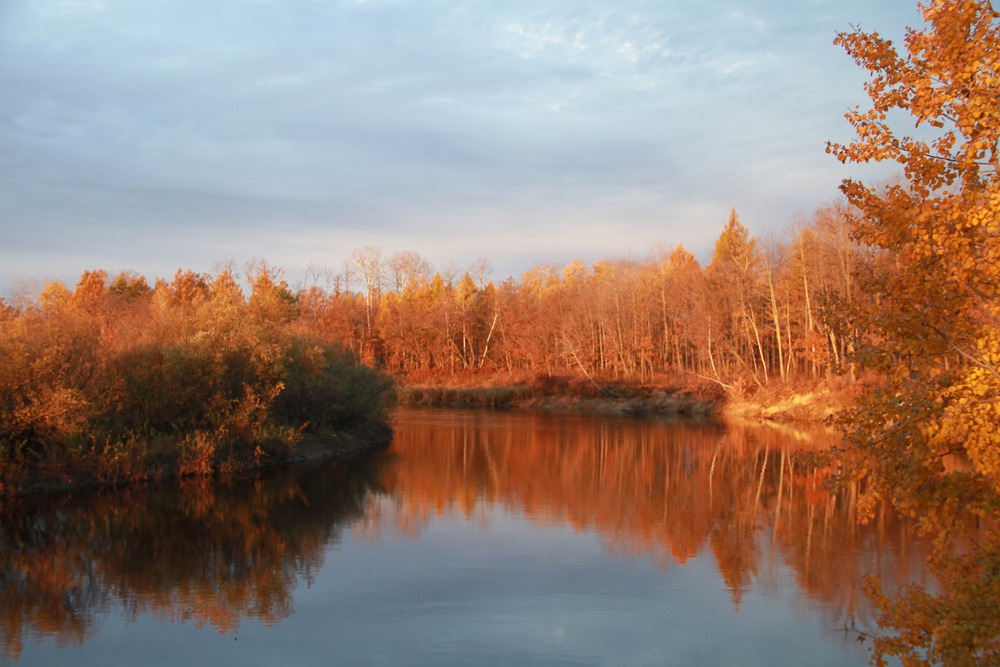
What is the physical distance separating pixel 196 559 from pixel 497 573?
4677mm

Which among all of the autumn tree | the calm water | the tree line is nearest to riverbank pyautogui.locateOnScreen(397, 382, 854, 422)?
the tree line

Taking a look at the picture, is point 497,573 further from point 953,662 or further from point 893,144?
point 893,144

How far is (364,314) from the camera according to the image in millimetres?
74750

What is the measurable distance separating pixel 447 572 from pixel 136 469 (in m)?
10.4

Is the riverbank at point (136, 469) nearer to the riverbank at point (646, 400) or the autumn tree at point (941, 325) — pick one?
the riverbank at point (646, 400)

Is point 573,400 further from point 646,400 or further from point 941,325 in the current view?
point 941,325

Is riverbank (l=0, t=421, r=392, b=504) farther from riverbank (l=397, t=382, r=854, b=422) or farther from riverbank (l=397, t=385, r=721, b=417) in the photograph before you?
riverbank (l=397, t=385, r=721, b=417)

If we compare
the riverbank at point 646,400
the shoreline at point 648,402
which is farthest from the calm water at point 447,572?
the riverbank at point 646,400

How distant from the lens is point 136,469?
19.0m

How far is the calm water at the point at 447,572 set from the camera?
29.1 ft

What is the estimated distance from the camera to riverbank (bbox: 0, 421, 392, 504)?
55.4 ft

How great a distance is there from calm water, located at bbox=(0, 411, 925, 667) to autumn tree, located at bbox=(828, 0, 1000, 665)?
7.89 ft

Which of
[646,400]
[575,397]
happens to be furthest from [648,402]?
[575,397]

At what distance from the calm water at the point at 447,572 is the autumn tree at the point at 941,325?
2.41 meters
